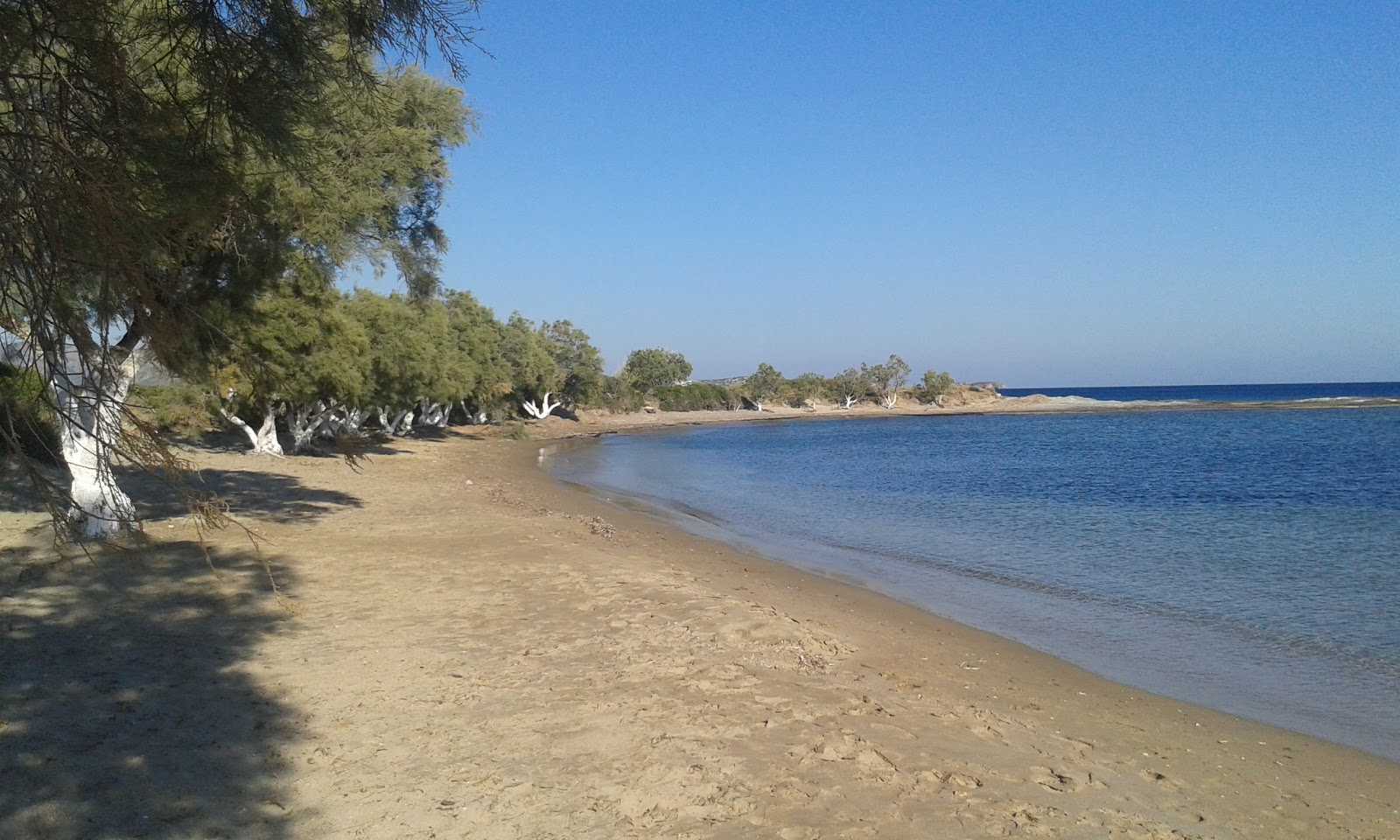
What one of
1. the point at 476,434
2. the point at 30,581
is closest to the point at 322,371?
the point at 30,581

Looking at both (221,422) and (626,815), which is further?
(221,422)

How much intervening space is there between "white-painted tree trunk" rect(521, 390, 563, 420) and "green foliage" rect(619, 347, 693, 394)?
82.1ft

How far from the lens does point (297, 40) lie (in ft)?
16.4

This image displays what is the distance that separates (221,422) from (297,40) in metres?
25.3

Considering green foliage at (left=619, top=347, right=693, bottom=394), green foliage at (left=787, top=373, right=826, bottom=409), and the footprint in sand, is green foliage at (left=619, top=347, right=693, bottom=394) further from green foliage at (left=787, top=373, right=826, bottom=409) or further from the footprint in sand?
the footprint in sand

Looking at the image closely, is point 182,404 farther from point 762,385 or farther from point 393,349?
point 762,385

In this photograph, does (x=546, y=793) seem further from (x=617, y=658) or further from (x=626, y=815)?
(x=617, y=658)

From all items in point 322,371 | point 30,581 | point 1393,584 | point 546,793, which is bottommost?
point 1393,584

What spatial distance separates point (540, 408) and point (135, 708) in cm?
5552

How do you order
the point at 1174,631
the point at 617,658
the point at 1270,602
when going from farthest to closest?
the point at 1270,602, the point at 1174,631, the point at 617,658

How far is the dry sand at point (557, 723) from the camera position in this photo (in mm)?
4457

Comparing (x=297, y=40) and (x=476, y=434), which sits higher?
(x=297, y=40)

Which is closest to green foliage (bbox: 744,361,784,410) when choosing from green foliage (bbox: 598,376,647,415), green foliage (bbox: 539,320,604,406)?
green foliage (bbox: 598,376,647,415)

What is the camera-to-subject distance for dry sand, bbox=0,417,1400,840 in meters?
4.46
